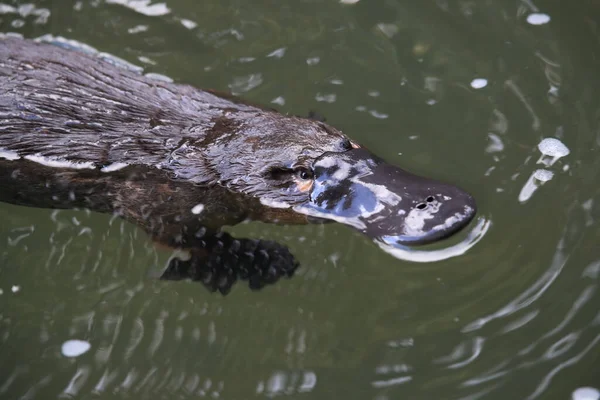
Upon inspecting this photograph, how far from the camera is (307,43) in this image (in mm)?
4230

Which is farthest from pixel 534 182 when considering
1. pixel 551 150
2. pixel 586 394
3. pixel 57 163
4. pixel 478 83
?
pixel 57 163

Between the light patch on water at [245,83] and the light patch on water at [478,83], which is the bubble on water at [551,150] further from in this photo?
the light patch on water at [245,83]

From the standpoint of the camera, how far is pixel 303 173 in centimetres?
306

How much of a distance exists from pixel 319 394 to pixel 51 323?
1.32m

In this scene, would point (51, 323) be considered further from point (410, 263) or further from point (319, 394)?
point (410, 263)

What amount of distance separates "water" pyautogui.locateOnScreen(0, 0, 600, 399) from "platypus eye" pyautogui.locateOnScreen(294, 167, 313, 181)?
31 cm

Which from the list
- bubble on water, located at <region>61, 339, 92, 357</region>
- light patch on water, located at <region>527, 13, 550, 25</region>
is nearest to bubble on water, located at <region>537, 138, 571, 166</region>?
light patch on water, located at <region>527, 13, 550, 25</region>

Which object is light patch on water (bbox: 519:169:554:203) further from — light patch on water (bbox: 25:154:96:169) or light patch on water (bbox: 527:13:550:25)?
light patch on water (bbox: 25:154:96:169)

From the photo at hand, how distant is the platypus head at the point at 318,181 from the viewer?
2930mm

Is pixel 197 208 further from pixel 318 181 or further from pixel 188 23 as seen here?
pixel 188 23

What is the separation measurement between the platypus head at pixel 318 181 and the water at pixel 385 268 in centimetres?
22

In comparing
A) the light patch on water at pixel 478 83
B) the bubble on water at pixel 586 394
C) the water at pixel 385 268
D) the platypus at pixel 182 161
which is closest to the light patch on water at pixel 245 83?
the water at pixel 385 268

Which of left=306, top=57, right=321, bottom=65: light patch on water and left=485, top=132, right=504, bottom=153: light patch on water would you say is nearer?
left=485, top=132, right=504, bottom=153: light patch on water

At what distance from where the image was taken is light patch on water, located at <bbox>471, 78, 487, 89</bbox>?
12.7ft
